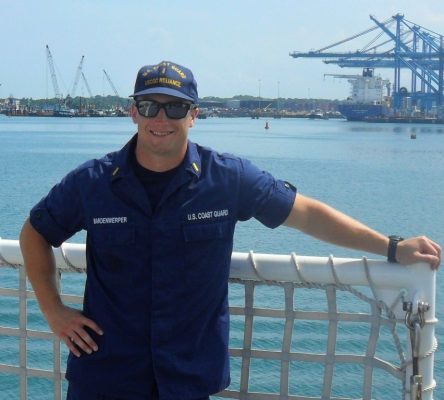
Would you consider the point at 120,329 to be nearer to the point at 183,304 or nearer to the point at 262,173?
the point at 183,304

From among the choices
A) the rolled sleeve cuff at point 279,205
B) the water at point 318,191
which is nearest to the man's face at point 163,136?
the rolled sleeve cuff at point 279,205

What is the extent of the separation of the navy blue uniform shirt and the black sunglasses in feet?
0.39

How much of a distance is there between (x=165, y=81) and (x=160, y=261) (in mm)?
531

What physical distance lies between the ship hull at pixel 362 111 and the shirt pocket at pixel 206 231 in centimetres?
12191

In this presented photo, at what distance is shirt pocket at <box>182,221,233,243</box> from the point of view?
2.49 m

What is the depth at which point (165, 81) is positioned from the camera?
2467 millimetres

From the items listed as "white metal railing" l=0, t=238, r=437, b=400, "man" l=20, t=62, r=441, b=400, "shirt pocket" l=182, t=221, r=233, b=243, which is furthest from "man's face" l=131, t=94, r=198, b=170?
"white metal railing" l=0, t=238, r=437, b=400

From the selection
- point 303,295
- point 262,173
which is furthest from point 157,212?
point 303,295

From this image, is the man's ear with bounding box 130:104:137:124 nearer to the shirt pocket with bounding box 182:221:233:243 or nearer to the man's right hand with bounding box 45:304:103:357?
the shirt pocket with bounding box 182:221:233:243

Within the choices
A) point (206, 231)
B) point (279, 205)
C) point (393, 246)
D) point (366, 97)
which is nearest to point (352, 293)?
point (393, 246)

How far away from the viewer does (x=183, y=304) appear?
251cm

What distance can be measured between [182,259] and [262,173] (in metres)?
0.37

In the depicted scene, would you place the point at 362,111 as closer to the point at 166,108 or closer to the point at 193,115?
the point at 193,115

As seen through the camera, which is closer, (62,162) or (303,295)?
(303,295)
